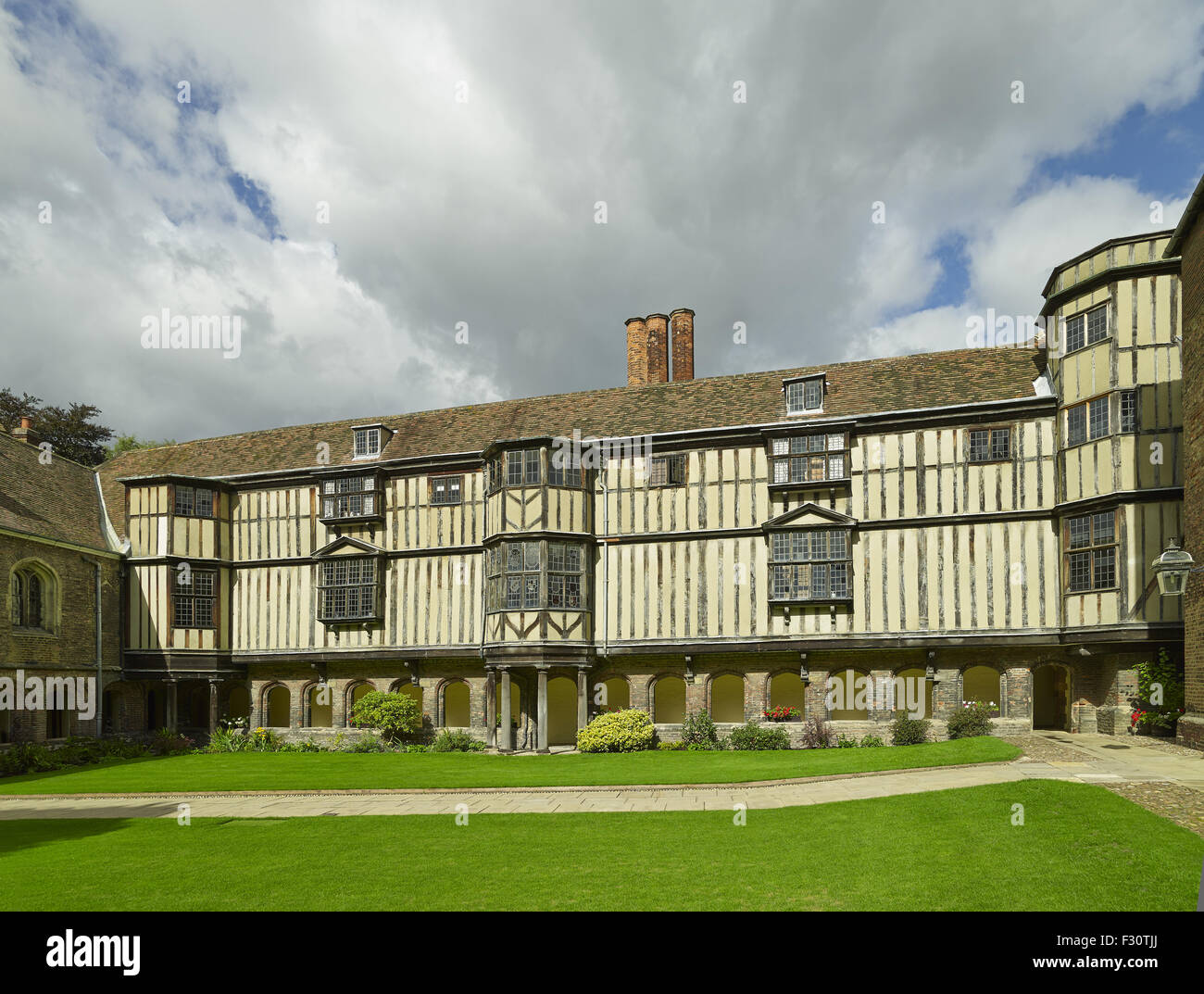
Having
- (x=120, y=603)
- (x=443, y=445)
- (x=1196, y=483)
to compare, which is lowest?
(x=120, y=603)

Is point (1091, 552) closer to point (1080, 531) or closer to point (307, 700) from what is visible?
point (1080, 531)

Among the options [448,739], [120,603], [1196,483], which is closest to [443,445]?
[448,739]

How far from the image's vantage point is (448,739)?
1061 inches

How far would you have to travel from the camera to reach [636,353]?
32781 mm

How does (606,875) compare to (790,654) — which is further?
(790,654)

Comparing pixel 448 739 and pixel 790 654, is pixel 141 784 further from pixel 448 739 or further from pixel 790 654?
pixel 790 654

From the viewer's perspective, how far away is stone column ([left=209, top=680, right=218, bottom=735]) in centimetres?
2923

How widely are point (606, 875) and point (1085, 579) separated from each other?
18.1 metres

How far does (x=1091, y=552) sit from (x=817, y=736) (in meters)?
8.81

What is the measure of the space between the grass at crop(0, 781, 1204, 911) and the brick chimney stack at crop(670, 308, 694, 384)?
20841 mm

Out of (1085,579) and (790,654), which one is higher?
(1085,579)
